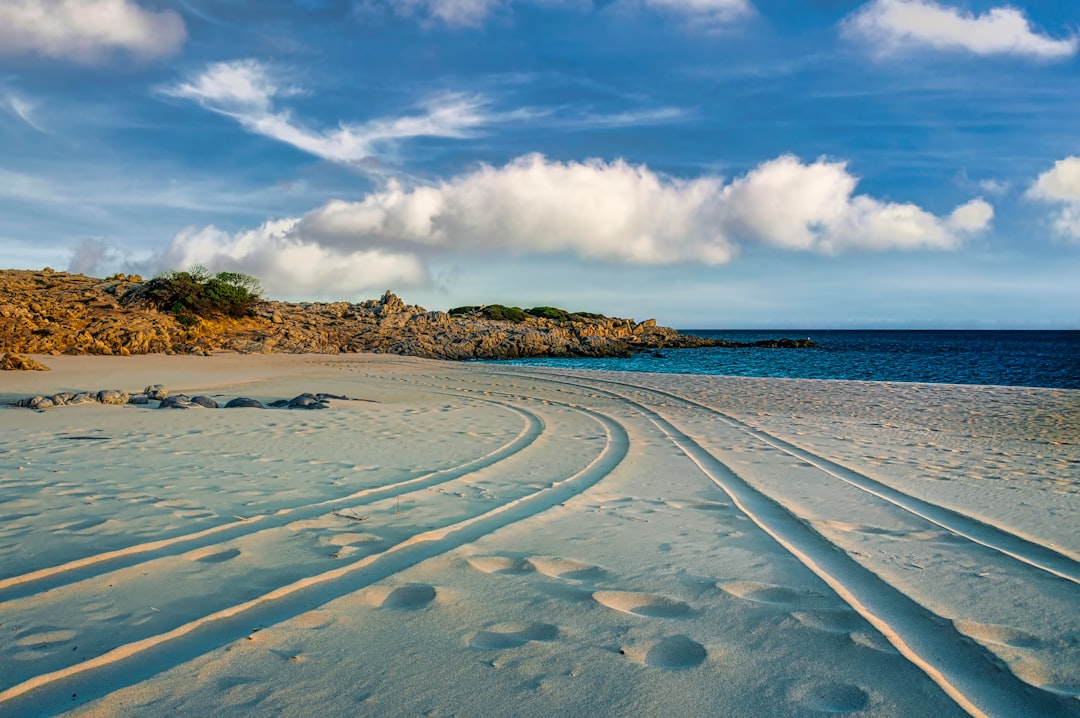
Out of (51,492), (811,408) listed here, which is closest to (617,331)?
(811,408)

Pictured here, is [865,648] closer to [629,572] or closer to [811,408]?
[629,572]

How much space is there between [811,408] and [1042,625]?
38.0 ft

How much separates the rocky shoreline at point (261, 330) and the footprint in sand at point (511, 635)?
1052 inches

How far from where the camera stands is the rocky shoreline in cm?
2542

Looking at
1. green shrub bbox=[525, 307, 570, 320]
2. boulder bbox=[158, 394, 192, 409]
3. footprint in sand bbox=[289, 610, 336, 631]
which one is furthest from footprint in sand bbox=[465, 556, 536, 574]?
green shrub bbox=[525, 307, 570, 320]

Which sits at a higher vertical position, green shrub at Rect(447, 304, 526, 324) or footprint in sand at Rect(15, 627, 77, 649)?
green shrub at Rect(447, 304, 526, 324)

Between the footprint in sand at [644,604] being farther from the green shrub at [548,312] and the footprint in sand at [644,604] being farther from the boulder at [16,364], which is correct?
the green shrub at [548,312]

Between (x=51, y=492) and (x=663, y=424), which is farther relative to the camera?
(x=663, y=424)

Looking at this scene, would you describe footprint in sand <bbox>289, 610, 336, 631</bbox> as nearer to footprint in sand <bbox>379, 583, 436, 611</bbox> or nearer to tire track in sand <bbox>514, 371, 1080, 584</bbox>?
footprint in sand <bbox>379, 583, 436, 611</bbox>

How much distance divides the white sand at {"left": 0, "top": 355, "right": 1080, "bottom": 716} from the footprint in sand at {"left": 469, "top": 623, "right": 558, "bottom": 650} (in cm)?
2

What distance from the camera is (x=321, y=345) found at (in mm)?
38875

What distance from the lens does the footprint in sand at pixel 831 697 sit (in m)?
2.28

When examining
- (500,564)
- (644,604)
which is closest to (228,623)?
(500,564)

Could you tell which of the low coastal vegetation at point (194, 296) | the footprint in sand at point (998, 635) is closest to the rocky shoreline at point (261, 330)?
the low coastal vegetation at point (194, 296)
